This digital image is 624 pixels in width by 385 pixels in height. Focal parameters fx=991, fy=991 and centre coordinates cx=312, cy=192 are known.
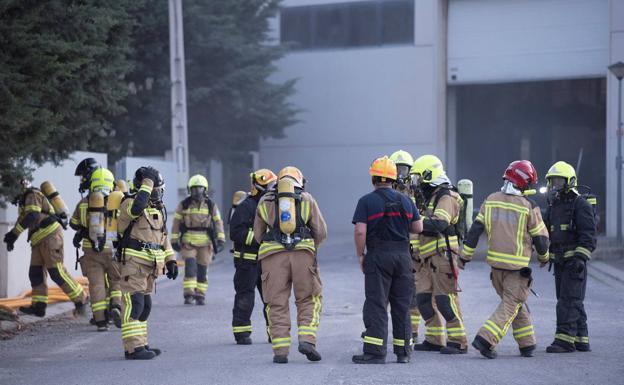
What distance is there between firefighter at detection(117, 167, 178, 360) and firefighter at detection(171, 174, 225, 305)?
14.4 feet

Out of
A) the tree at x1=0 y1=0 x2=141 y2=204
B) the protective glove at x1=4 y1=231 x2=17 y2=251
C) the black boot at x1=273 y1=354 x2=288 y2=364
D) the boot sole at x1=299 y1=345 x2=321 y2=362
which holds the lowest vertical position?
the black boot at x1=273 y1=354 x2=288 y2=364

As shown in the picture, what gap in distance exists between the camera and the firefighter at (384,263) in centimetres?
907

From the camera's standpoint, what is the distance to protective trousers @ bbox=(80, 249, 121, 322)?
38.9 feet

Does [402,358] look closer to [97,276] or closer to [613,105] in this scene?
[97,276]

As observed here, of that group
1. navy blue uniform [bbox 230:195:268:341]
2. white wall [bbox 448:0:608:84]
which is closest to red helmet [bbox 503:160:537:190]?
navy blue uniform [bbox 230:195:268:341]

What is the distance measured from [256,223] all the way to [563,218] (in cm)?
317

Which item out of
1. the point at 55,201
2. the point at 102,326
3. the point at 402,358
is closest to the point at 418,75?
the point at 55,201

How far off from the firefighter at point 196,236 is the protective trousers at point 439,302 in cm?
519

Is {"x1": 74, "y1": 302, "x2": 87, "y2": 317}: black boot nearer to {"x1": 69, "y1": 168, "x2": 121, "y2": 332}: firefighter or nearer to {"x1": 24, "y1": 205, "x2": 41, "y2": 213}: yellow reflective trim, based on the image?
{"x1": 69, "y1": 168, "x2": 121, "y2": 332}: firefighter

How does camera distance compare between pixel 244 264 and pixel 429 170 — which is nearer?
pixel 429 170

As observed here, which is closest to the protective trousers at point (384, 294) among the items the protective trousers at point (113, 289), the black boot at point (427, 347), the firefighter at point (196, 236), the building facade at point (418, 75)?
the black boot at point (427, 347)

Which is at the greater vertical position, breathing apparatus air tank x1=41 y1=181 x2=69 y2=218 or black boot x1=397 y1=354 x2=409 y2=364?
breathing apparatus air tank x1=41 y1=181 x2=69 y2=218

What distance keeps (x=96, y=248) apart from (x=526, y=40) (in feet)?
74.3

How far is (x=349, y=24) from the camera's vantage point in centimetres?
3453
